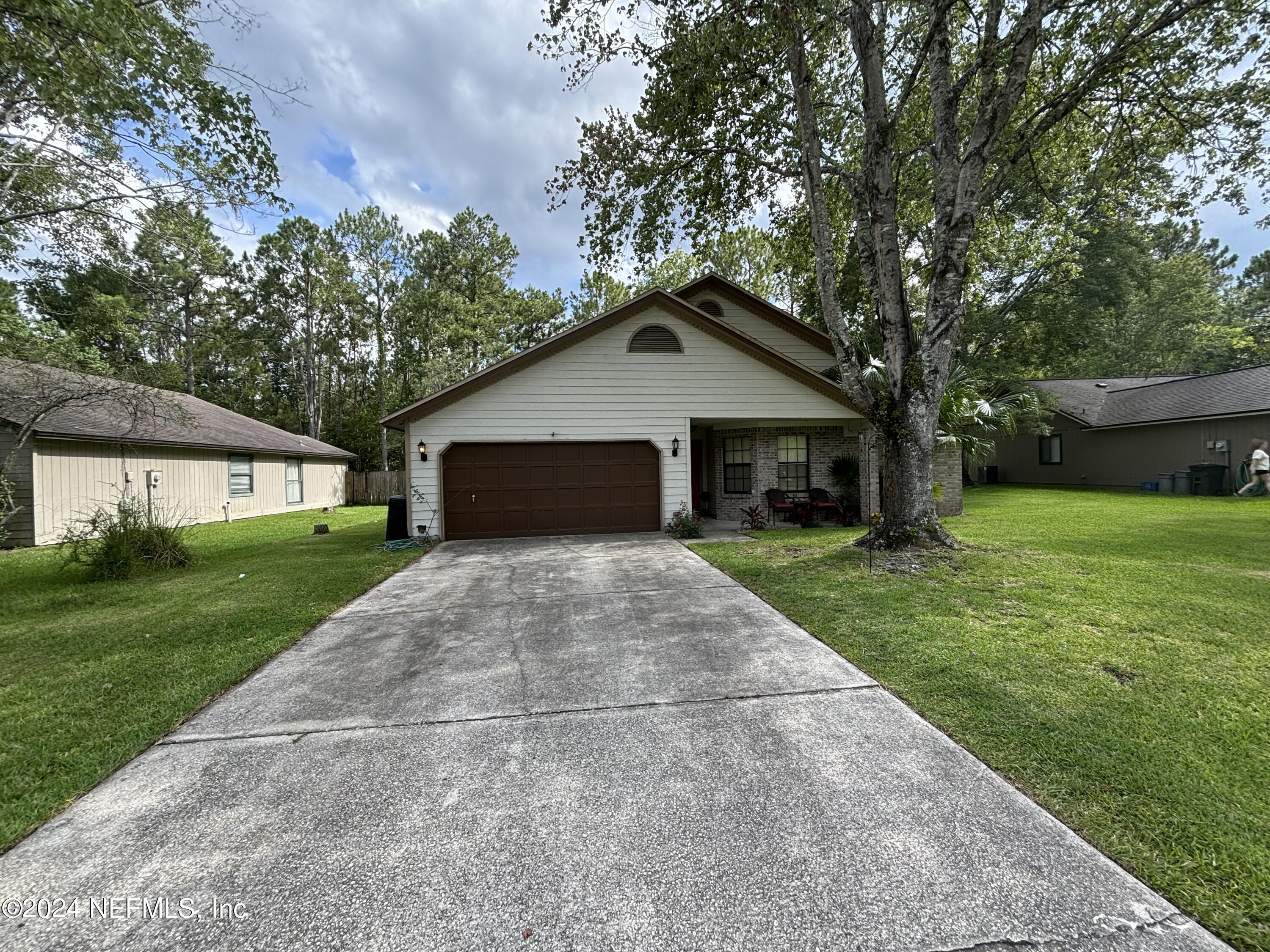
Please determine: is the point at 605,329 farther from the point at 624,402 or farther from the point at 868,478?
the point at 868,478

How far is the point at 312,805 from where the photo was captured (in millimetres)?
2521

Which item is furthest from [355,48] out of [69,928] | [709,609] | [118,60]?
[69,928]

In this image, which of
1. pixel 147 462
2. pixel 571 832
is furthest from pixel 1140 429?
pixel 147 462

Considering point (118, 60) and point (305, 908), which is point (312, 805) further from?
point (118, 60)

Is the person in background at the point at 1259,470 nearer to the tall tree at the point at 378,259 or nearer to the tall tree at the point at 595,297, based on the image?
the tall tree at the point at 595,297

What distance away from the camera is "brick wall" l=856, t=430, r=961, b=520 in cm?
1208

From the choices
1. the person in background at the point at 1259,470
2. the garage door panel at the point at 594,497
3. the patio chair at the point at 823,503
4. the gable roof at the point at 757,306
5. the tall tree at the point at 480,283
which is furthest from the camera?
the tall tree at the point at 480,283

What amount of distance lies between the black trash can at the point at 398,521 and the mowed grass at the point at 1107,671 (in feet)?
22.1

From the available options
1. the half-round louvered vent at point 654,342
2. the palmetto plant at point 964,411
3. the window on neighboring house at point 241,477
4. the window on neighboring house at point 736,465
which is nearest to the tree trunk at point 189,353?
the window on neighboring house at point 241,477

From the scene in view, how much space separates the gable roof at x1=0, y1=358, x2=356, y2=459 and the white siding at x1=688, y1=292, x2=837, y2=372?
12.8m

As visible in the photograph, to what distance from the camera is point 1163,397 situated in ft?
60.3

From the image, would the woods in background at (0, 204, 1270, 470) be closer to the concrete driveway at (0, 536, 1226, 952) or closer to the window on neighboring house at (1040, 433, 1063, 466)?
the window on neighboring house at (1040, 433, 1063, 466)

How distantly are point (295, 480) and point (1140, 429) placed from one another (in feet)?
104

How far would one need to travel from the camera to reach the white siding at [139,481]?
36.1 feet
